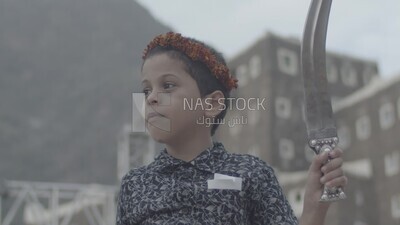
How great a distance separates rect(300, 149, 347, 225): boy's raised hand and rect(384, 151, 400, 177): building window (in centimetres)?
3478

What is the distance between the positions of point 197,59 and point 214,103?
0.46 ft

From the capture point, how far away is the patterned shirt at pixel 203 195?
2.10 metres

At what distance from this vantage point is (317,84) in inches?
72.1

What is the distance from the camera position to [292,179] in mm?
35469

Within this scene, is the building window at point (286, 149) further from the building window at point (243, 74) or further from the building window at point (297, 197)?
the building window at point (297, 197)

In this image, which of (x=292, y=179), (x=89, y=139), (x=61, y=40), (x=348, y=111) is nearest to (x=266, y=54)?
(x=348, y=111)

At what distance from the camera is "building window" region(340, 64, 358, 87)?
4559 cm

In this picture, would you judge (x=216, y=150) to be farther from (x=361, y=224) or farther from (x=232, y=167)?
(x=361, y=224)

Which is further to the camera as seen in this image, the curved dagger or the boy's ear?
the boy's ear

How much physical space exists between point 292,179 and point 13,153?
76.0m

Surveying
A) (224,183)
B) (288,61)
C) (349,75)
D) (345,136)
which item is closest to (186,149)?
(224,183)

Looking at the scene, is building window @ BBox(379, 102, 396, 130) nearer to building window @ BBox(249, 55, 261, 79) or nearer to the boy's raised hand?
building window @ BBox(249, 55, 261, 79)

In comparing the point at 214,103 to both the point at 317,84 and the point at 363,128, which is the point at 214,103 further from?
the point at 363,128

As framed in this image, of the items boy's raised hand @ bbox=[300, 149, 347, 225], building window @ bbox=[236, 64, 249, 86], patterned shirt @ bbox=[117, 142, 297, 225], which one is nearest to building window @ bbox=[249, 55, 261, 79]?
building window @ bbox=[236, 64, 249, 86]
